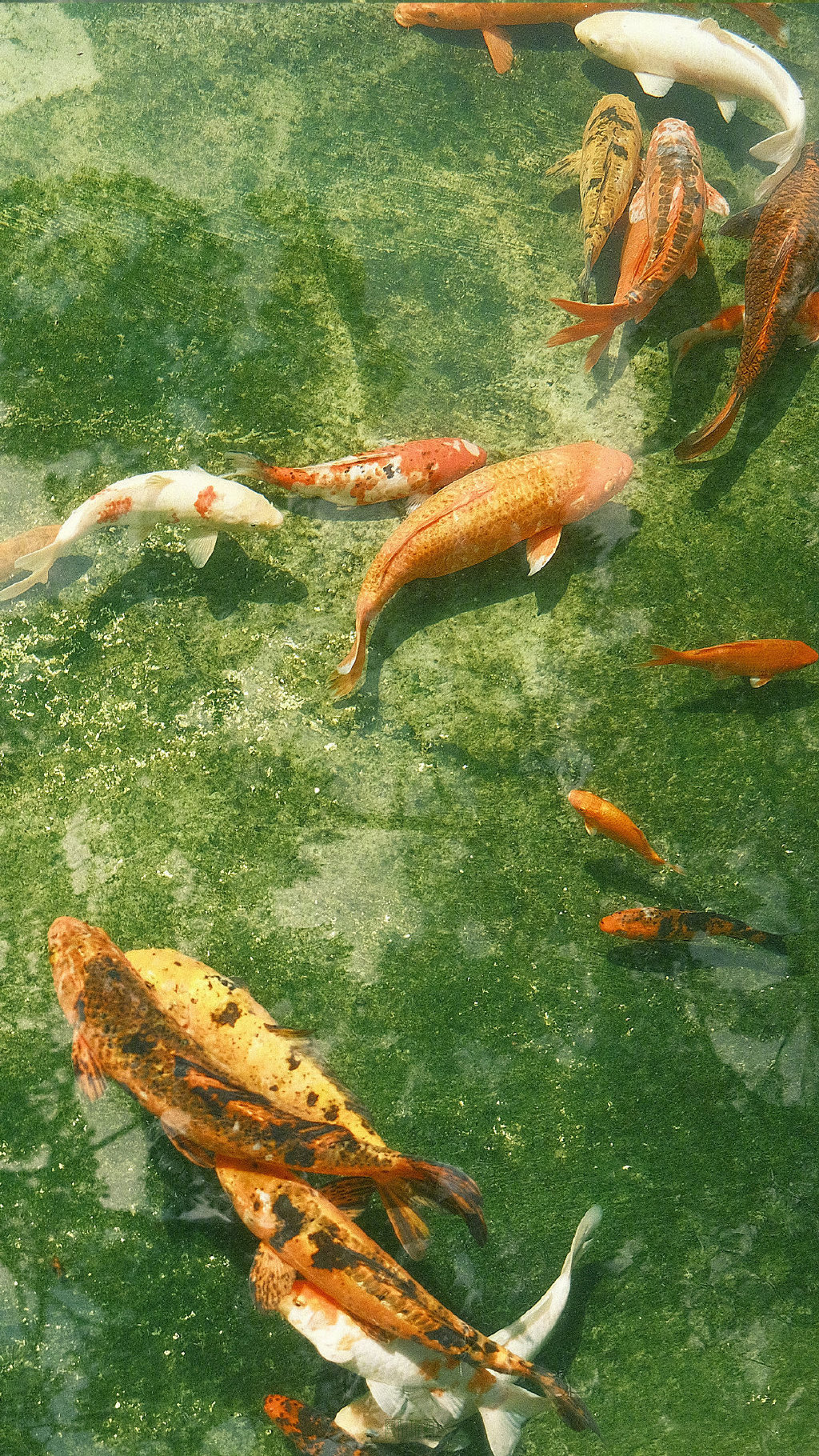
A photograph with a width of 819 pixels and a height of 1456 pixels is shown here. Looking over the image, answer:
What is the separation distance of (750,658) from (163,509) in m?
2.16

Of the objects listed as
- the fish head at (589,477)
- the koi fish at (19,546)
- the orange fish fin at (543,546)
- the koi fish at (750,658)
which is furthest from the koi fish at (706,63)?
the koi fish at (19,546)

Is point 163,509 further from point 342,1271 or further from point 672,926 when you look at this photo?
point 342,1271

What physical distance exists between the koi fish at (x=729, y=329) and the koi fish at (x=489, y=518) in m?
0.58

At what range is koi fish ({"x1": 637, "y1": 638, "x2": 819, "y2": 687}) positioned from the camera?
309 centimetres

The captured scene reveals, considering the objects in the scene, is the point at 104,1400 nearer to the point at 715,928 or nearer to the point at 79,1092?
the point at 79,1092

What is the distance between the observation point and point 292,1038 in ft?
9.72

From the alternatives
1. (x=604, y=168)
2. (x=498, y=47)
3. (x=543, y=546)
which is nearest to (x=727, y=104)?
(x=604, y=168)

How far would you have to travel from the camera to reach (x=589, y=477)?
3.22 metres

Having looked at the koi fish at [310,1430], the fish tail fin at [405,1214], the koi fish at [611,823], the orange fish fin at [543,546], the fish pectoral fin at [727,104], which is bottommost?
the koi fish at [310,1430]

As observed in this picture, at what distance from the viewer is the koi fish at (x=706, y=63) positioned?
3482 millimetres

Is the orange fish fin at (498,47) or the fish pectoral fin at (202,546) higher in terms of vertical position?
the orange fish fin at (498,47)

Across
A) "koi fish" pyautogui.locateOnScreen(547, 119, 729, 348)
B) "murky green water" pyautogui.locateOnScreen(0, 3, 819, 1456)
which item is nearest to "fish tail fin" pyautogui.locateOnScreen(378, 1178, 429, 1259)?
"murky green water" pyautogui.locateOnScreen(0, 3, 819, 1456)

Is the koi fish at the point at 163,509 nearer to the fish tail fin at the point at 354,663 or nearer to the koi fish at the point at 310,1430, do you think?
the fish tail fin at the point at 354,663

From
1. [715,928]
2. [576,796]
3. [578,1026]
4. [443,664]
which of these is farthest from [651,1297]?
[443,664]
